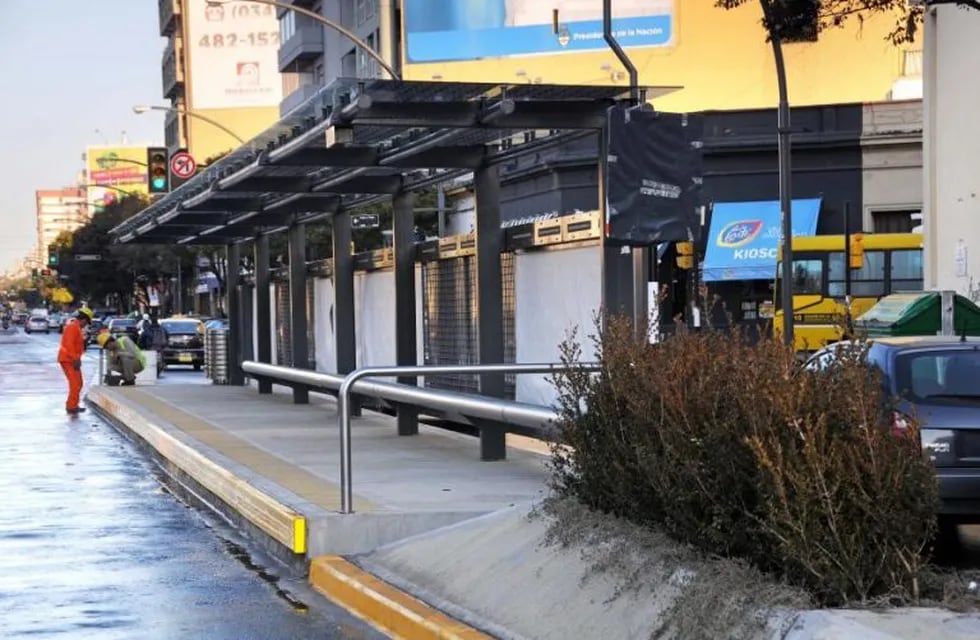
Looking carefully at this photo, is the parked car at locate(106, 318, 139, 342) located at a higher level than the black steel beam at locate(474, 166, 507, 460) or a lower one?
lower

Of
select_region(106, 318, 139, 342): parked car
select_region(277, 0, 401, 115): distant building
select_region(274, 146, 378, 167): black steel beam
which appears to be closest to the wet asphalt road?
select_region(274, 146, 378, 167): black steel beam

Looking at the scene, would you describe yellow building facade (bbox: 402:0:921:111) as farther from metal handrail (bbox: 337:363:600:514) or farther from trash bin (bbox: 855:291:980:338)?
metal handrail (bbox: 337:363:600:514)

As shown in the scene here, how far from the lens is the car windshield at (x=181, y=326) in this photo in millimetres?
50281

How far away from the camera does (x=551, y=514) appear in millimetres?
8773

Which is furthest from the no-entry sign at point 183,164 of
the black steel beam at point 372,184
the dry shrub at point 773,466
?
the dry shrub at point 773,466

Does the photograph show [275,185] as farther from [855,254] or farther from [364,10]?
[364,10]

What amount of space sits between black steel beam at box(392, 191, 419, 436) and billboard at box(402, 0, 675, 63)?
36.6m

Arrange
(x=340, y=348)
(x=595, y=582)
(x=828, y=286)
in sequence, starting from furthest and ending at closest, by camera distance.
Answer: (x=828, y=286), (x=340, y=348), (x=595, y=582)

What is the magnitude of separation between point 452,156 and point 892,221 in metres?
31.5

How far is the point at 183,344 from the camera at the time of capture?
50062 mm

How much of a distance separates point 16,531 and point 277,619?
4.47 meters

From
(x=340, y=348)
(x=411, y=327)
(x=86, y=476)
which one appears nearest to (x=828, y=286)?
(x=340, y=348)

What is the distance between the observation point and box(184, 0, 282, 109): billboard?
118500 mm

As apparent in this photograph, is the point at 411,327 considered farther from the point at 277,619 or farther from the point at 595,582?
the point at 595,582
